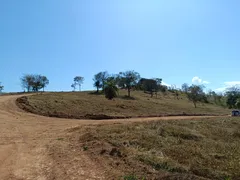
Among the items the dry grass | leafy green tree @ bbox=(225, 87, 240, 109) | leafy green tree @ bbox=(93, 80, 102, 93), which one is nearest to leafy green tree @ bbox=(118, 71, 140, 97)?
leafy green tree @ bbox=(93, 80, 102, 93)

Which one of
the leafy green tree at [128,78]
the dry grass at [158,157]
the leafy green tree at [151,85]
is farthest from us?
the leafy green tree at [151,85]

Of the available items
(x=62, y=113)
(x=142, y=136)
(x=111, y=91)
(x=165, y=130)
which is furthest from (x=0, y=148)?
(x=111, y=91)

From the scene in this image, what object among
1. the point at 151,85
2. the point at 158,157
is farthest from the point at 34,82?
the point at 158,157

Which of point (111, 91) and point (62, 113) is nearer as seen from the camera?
point (62, 113)

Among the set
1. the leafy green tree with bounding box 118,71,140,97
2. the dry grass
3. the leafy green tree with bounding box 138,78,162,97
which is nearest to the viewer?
the dry grass

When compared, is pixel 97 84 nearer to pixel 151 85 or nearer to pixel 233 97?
pixel 151 85

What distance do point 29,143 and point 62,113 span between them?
1804cm

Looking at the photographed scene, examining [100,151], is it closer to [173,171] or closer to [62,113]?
[173,171]

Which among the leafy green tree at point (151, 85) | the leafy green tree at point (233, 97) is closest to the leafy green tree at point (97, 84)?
the leafy green tree at point (151, 85)

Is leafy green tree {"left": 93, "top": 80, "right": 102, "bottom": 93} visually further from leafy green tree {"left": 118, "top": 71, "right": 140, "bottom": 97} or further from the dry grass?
the dry grass

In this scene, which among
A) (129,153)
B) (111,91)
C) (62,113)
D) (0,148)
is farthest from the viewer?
(111,91)

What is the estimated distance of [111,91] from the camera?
50.2 m

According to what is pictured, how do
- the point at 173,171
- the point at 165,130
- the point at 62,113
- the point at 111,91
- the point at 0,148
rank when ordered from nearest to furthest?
the point at 173,171 < the point at 0,148 < the point at 165,130 < the point at 62,113 < the point at 111,91

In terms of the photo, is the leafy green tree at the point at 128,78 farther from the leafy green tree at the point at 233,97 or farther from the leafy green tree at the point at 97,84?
the leafy green tree at the point at 233,97
